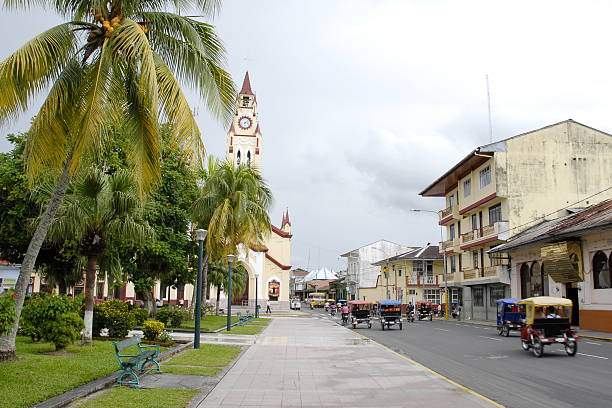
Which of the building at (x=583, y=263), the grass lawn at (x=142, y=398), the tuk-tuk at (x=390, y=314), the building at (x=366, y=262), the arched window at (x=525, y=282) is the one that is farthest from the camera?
the building at (x=366, y=262)

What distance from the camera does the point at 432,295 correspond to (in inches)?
2726

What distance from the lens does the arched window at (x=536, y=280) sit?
3678 centimetres

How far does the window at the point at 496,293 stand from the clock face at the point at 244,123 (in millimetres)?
46877

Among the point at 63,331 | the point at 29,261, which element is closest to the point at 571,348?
the point at 63,331

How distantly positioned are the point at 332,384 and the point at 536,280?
2994cm

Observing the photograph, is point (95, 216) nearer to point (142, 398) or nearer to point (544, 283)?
point (142, 398)

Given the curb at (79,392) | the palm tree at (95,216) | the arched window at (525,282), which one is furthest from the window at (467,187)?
the curb at (79,392)

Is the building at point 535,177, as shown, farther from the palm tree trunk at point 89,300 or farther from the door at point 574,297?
the palm tree trunk at point 89,300

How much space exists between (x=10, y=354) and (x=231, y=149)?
69.0 metres

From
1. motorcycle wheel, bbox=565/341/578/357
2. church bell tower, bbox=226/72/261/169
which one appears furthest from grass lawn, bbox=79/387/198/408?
church bell tower, bbox=226/72/261/169

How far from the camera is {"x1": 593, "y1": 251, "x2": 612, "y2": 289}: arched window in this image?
2881 cm

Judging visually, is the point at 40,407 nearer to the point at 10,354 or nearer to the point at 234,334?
the point at 10,354

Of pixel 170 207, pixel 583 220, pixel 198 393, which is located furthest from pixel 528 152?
pixel 198 393

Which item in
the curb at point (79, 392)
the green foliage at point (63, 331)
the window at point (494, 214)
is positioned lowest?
the curb at point (79, 392)
